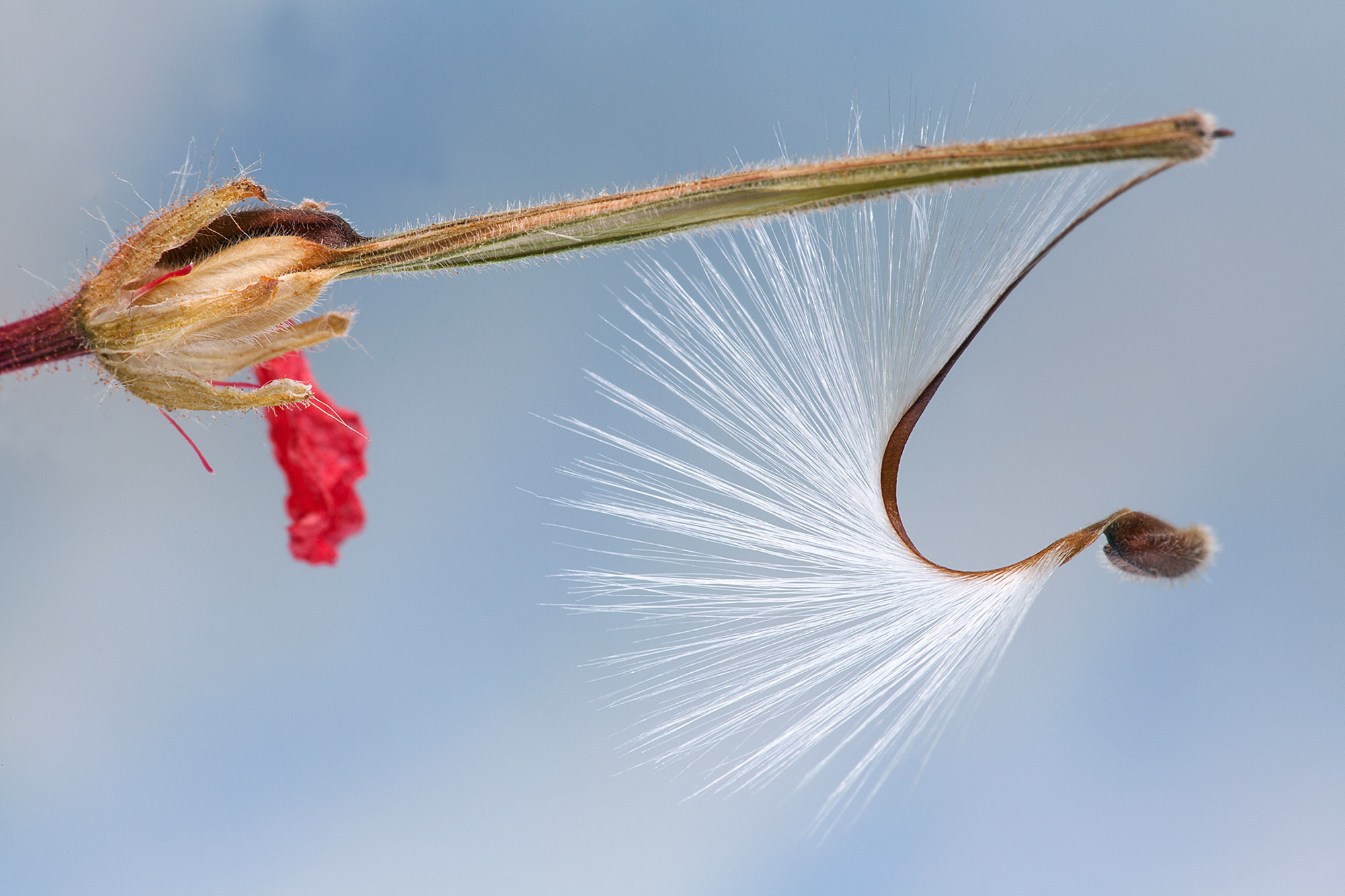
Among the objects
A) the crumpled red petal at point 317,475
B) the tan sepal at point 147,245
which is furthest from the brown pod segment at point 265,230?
the crumpled red petal at point 317,475

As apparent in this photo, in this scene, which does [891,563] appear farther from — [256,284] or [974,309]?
[256,284]

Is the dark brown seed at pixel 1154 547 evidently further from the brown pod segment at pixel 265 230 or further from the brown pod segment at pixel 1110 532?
the brown pod segment at pixel 265 230

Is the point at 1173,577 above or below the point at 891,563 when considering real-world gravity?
below

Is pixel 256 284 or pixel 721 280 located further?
pixel 721 280

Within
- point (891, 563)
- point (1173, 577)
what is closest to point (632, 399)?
point (891, 563)

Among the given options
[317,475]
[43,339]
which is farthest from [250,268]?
[317,475]
